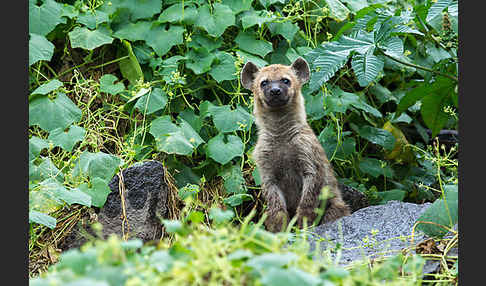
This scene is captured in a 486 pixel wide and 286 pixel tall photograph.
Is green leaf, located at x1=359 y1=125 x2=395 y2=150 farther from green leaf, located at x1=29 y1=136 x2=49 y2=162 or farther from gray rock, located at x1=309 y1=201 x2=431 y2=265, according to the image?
green leaf, located at x1=29 y1=136 x2=49 y2=162

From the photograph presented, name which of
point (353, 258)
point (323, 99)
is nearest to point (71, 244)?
point (353, 258)

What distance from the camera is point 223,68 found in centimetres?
664

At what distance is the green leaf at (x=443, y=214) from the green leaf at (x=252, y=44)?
329cm

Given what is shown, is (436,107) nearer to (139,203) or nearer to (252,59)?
(252,59)

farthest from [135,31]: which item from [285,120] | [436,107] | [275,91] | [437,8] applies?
[437,8]

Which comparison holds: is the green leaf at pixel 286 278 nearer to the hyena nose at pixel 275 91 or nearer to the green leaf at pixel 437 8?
the green leaf at pixel 437 8

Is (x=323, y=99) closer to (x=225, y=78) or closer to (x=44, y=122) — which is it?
(x=225, y=78)

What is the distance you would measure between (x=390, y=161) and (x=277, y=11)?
2.34 m

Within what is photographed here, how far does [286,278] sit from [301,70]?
4308 mm

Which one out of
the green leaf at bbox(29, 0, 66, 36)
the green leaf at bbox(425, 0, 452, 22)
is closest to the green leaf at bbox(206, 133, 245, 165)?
the green leaf at bbox(29, 0, 66, 36)

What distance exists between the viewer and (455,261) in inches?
147

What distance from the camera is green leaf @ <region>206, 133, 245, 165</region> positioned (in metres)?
6.16

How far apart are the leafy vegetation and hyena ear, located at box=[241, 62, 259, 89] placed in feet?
0.58

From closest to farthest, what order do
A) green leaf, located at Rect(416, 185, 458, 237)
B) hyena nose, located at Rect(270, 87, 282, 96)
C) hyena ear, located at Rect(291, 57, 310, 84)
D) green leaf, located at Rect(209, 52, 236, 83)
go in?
green leaf, located at Rect(416, 185, 458, 237), hyena nose, located at Rect(270, 87, 282, 96), hyena ear, located at Rect(291, 57, 310, 84), green leaf, located at Rect(209, 52, 236, 83)
